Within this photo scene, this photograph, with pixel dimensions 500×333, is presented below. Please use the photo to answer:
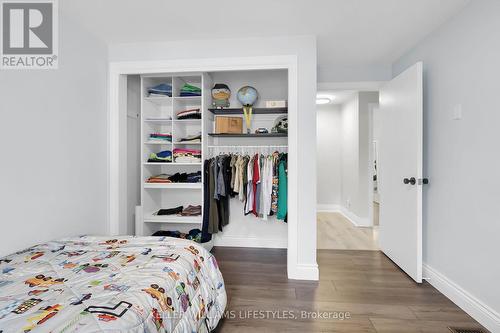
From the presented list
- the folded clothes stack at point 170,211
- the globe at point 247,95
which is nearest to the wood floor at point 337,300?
the folded clothes stack at point 170,211

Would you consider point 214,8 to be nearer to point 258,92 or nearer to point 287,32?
point 287,32

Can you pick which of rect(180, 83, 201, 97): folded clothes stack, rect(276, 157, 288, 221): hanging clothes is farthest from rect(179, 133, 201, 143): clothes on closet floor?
rect(276, 157, 288, 221): hanging clothes

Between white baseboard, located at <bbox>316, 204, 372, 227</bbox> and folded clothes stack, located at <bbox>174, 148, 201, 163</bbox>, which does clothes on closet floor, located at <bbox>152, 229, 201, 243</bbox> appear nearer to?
folded clothes stack, located at <bbox>174, 148, 201, 163</bbox>

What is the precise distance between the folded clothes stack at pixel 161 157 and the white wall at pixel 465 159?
2828 mm

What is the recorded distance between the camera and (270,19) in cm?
220

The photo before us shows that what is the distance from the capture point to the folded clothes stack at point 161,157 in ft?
10.1

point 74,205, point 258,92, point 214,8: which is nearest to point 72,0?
point 214,8

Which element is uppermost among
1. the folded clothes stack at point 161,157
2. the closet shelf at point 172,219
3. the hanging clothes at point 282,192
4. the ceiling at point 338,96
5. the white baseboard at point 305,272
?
the ceiling at point 338,96

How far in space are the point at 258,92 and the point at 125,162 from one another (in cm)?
188

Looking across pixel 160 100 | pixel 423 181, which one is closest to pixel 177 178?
pixel 160 100

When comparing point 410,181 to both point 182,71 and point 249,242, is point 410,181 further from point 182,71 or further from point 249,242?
point 182,71

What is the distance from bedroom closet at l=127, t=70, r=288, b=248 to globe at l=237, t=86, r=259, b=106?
0.03m

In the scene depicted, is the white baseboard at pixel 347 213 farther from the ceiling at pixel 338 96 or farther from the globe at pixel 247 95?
the globe at pixel 247 95

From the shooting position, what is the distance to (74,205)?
7.29 feet
